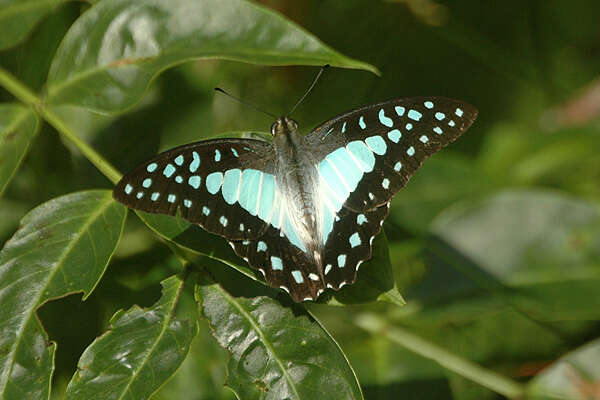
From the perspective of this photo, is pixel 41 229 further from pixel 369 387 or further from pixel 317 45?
pixel 369 387

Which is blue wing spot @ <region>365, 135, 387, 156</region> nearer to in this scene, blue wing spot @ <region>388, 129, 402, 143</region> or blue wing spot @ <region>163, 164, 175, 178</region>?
blue wing spot @ <region>388, 129, 402, 143</region>

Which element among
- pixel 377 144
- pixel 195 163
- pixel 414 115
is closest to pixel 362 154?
pixel 377 144

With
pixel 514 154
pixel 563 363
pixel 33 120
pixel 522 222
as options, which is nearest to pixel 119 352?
pixel 33 120

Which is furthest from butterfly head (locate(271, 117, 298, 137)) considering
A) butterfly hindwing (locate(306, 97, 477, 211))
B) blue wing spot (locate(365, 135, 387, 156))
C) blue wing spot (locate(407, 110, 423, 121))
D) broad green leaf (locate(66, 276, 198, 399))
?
broad green leaf (locate(66, 276, 198, 399))

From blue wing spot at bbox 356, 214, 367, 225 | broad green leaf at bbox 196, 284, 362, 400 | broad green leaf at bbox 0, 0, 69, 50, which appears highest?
broad green leaf at bbox 0, 0, 69, 50

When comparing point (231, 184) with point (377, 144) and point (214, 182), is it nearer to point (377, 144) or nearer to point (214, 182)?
point (214, 182)

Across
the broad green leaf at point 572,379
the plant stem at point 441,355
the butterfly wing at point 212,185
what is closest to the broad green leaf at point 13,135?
the butterfly wing at point 212,185

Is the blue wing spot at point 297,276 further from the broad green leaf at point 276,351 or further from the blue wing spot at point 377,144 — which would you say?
the blue wing spot at point 377,144
